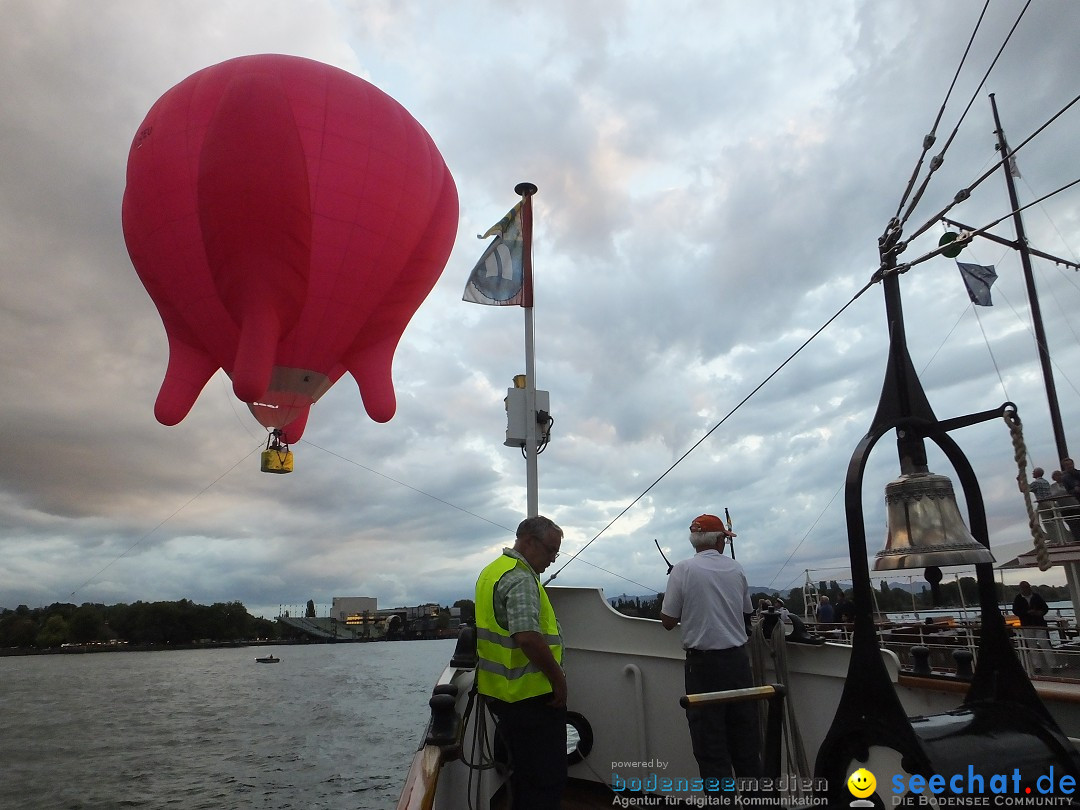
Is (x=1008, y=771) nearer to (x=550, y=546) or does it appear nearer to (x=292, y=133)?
(x=550, y=546)

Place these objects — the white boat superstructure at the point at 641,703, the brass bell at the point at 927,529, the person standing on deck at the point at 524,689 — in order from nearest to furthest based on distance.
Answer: the brass bell at the point at 927,529
the person standing on deck at the point at 524,689
the white boat superstructure at the point at 641,703

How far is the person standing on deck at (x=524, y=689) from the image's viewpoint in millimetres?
2836

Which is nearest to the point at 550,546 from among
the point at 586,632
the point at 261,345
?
the point at 586,632

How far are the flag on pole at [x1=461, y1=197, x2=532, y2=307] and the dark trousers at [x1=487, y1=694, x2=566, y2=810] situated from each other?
18.2ft

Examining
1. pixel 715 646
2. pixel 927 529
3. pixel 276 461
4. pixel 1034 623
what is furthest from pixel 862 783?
pixel 276 461

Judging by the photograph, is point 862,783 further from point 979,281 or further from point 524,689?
point 979,281

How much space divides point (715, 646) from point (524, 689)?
1.17 metres

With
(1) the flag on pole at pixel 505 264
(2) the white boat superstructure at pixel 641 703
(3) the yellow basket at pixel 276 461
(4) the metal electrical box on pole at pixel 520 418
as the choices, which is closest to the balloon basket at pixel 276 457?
(3) the yellow basket at pixel 276 461

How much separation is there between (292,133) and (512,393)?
4.78 m

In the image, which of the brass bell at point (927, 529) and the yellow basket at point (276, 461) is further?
the yellow basket at point (276, 461)

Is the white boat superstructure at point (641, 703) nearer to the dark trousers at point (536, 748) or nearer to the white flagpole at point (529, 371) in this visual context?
the dark trousers at point (536, 748)

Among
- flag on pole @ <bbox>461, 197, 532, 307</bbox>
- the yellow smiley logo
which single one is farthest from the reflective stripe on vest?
flag on pole @ <bbox>461, 197, 532, 307</bbox>

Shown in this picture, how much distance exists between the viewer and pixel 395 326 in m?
10.5

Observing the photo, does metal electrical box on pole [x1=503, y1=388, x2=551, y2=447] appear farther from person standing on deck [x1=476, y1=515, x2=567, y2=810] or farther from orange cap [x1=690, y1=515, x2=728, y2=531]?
person standing on deck [x1=476, y1=515, x2=567, y2=810]
